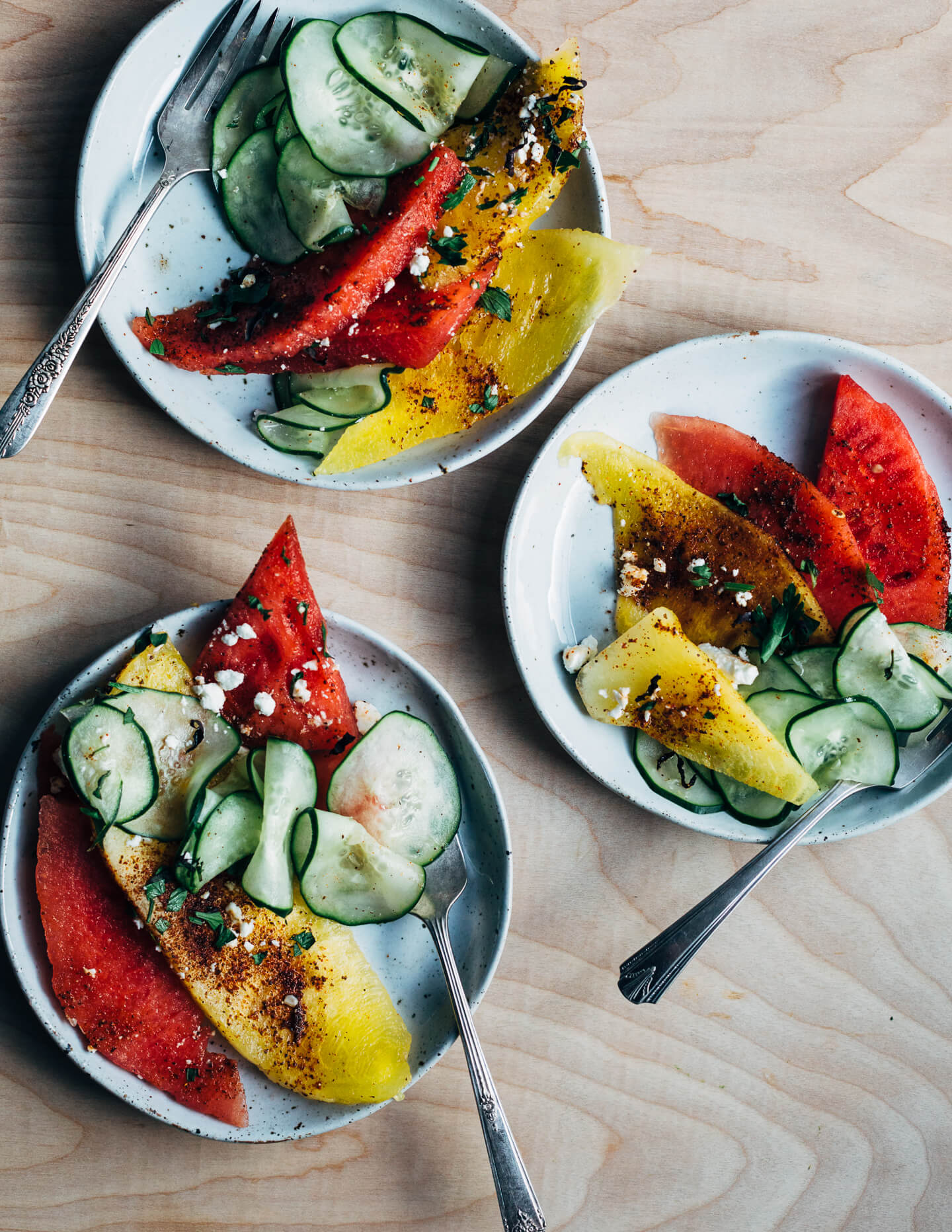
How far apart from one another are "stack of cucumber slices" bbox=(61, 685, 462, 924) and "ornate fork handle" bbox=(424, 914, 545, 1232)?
0.63 ft

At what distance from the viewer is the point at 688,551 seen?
1717 millimetres

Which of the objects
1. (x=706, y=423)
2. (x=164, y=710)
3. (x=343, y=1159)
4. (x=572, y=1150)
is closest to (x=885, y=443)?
(x=706, y=423)

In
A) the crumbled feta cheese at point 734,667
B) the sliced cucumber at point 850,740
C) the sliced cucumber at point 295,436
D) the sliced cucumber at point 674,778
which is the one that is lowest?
the sliced cucumber at point 674,778

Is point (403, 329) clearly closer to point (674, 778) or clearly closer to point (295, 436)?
point (295, 436)

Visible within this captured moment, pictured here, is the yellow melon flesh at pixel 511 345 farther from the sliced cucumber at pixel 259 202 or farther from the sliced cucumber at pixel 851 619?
the sliced cucumber at pixel 851 619

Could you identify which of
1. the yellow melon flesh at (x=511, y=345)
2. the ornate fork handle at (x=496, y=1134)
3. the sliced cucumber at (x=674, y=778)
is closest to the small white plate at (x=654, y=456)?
the sliced cucumber at (x=674, y=778)

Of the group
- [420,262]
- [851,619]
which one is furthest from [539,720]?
[420,262]

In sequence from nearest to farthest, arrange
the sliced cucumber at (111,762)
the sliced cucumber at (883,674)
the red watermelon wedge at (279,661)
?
the sliced cucumber at (111,762) < the red watermelon wedge at (279,661) < the sliced cucumber at (883,674)

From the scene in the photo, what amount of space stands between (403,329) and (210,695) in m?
0.72

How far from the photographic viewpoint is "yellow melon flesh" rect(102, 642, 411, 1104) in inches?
59.4

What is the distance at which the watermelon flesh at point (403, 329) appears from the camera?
151cm

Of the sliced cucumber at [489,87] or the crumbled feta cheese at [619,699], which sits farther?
the crumbled feta cheese at [619,699]

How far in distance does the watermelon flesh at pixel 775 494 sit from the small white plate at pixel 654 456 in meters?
0.05

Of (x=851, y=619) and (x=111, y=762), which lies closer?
(x=111, y=762)
